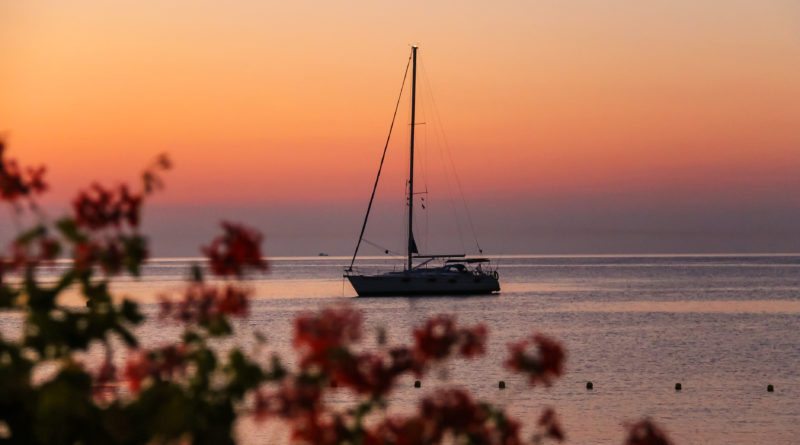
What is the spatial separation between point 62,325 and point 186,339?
0.67 meters

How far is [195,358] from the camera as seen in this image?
5.63 m

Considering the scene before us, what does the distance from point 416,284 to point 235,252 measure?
260 ft

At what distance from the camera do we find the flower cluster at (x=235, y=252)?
18.7ft

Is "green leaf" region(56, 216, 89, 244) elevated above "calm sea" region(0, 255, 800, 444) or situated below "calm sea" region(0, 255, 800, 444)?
above

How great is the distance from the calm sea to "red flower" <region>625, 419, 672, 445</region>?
3.89ft

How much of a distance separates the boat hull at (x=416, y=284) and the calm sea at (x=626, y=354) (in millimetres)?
→ 2275

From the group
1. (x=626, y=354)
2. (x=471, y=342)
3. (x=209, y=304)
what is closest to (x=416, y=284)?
(x=626, y=354)

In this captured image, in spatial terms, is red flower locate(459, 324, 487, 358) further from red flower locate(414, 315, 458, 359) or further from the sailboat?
the sailboat

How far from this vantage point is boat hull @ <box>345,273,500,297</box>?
279 feet

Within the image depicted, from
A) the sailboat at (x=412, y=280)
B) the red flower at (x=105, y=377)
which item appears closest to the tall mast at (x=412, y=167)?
the sailboat at (x=412, y=280)

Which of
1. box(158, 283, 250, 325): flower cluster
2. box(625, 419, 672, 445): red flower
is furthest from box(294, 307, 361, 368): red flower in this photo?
box(625, 419, 672, 445): red flower

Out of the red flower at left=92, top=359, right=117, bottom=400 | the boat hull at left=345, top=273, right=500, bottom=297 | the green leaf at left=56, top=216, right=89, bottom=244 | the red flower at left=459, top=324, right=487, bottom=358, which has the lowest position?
the boat hull at left=345, top=273, right=500, bottom=297

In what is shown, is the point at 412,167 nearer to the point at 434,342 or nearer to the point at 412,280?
the point at 412,280

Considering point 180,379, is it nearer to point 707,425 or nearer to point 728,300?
point 707,425
